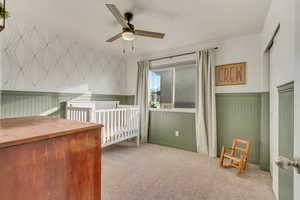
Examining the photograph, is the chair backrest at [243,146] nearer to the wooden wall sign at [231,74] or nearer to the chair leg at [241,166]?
the chair leg at [241,166]

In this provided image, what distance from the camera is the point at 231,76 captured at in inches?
109

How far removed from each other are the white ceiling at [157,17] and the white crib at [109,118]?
1.34 meters

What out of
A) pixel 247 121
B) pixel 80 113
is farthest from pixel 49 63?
pixel 247 121

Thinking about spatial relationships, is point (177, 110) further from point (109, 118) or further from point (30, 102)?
point (30, 102)

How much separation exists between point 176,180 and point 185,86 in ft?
6.72

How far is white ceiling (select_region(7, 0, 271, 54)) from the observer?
6.06 feet

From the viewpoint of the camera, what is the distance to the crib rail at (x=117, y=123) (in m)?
2.74

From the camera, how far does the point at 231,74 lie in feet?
9.09

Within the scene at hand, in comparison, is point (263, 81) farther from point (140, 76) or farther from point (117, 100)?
point (117, 100)

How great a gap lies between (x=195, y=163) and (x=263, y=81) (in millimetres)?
1701

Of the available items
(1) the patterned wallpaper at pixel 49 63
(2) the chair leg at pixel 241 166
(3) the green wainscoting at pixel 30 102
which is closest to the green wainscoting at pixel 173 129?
(2) the chair leg at pixel 241 166

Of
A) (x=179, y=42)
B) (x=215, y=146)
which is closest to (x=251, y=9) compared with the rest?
(x=179, y=42)

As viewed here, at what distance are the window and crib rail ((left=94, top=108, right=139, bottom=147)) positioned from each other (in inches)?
26.9

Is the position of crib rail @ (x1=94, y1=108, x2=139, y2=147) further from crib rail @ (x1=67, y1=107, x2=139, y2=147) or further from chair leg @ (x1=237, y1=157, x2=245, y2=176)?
chair leg @ (x1=237, y1=157, x2=245, y2=176)
